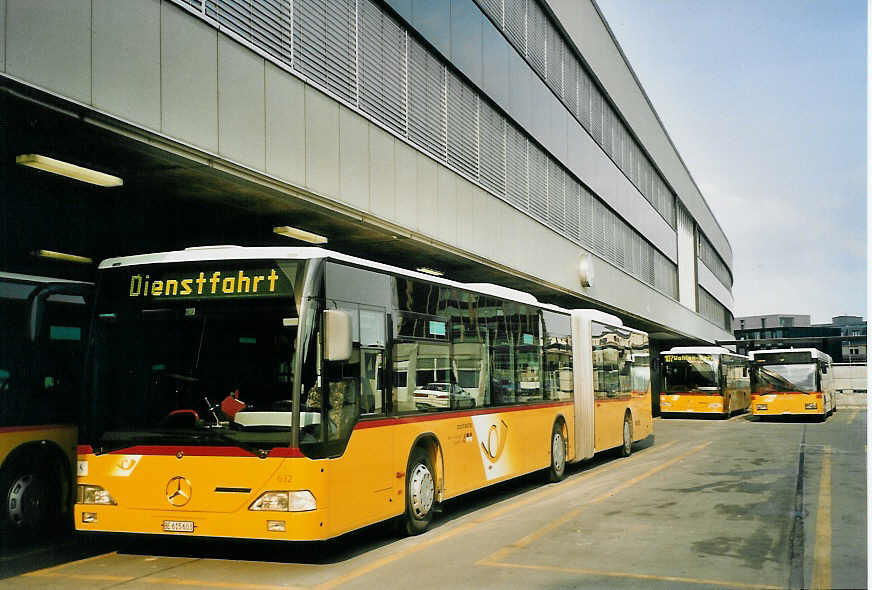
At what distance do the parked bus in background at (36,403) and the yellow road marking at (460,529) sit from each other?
4216 millimetres

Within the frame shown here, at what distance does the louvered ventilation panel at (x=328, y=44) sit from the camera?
13297mm

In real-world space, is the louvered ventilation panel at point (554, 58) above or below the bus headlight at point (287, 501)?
above

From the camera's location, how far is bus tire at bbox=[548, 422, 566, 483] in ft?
53.8

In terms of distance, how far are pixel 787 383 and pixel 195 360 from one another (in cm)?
3409

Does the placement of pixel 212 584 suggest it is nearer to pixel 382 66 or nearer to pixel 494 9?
pixel 382 66

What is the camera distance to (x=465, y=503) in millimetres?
13852

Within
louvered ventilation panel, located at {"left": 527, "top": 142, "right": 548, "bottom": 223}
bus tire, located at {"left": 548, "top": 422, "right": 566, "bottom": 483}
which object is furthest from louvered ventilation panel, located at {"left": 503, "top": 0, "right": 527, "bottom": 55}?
bus tire, located at {"left": 548, "top": 422, "right": 566, "bottom": 483}

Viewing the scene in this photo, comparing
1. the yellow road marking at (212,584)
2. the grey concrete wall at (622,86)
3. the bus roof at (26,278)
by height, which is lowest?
the yellow road marking at (212,584)

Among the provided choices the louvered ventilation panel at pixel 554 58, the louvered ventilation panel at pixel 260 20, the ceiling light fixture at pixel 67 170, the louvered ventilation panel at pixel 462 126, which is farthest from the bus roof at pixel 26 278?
the louvered ventilation panel at pixel 554 58

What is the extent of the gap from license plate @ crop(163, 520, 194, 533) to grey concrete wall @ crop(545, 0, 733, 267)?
75.3 feet

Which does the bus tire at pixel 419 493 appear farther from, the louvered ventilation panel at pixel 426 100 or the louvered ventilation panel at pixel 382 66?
the louvered ventilation panel at pixel 426 100

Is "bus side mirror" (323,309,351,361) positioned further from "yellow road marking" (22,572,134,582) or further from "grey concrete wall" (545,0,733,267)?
"grey concrete wall" (545,0,733,267)

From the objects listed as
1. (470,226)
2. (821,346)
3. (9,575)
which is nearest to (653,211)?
(821,346)

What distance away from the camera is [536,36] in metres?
26.7
